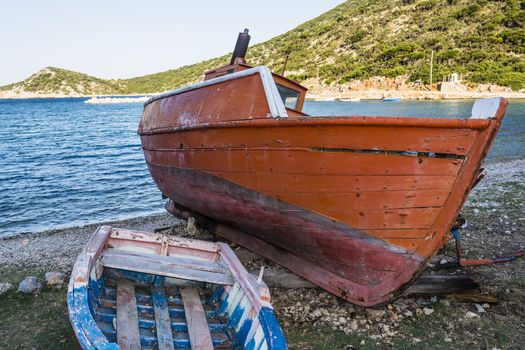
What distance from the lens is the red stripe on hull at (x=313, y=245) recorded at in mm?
4520

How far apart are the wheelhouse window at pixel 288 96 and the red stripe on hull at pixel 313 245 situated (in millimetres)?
2058

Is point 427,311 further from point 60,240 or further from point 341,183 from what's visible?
point 60,240

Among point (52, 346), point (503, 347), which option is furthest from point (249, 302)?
point (503, 347)

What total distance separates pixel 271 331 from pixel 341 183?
1786mm

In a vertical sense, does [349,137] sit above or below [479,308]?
above

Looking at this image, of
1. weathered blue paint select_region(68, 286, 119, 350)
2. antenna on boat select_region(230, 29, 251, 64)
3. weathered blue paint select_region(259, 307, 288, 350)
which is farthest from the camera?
antenna on boat select_region(230, 29, 251, 64)

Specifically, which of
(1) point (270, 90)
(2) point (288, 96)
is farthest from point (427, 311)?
(2) point (288, 96)

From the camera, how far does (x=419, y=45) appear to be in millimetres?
79062

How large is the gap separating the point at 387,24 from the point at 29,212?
99851 mm

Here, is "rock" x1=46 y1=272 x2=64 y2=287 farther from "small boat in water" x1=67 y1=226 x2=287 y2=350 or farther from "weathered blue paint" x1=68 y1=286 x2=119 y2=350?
"weathered blue paint" x1=68 y1=286 x2=119 y2=350

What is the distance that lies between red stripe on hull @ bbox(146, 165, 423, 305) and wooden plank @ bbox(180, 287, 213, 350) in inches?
52.2

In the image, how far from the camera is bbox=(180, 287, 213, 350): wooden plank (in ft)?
12.8

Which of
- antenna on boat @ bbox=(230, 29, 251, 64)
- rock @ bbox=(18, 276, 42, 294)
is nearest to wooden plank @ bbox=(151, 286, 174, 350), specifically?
rock @ bbox=(18, 276, 42, 294)

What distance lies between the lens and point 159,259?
4.89 m
